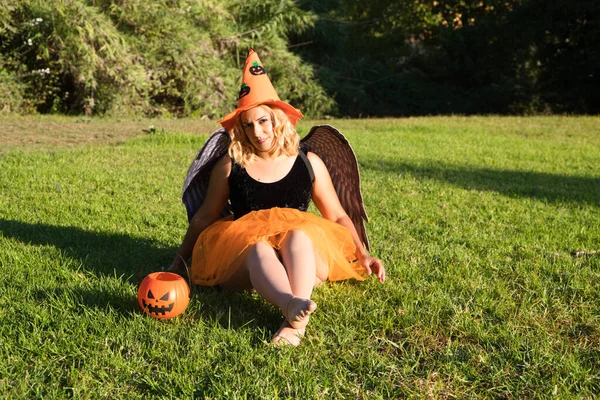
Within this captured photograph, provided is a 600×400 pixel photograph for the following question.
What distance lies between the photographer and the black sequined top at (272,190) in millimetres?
3887

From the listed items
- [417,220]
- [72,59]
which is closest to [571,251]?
[417,220]

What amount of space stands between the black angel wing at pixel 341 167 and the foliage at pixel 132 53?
10.6 meters

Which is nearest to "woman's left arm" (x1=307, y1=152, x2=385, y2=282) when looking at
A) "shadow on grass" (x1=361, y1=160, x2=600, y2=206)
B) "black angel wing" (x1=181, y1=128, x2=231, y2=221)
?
"black angel wing" (x1=181, y1=128, x2=231, y2=221)

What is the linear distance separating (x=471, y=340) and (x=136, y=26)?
14070 millimetres

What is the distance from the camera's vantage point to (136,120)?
1423 cm

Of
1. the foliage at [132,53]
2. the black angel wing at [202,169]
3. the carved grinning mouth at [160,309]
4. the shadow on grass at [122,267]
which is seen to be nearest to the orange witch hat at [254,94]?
the black angel wing at [202,169]

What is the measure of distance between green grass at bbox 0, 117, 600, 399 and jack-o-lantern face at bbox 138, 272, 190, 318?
69 mm

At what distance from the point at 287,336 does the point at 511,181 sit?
564cm

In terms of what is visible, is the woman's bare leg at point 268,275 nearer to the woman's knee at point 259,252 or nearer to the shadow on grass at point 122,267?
the woman's knee at point 259,252

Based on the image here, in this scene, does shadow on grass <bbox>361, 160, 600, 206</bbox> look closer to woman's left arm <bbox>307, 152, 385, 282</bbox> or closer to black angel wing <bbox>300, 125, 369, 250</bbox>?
black angel wing <bbox>300, 125, 369, 250</bbox>

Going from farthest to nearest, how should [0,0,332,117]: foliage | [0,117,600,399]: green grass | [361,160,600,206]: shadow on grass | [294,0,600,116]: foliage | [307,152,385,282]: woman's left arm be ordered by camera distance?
[294,0,600,116]: foliage, [0,0,332,117]: foliage, [361,160,600,206]: shadow on grass, [307,152,385,282]: woman's left arm, [0,117,600,399]: green grass

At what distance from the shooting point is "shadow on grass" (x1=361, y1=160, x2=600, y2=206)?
23.2 ft

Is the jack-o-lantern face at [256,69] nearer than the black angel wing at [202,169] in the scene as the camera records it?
Yes

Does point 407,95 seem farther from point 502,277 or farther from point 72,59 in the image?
point 502,277
